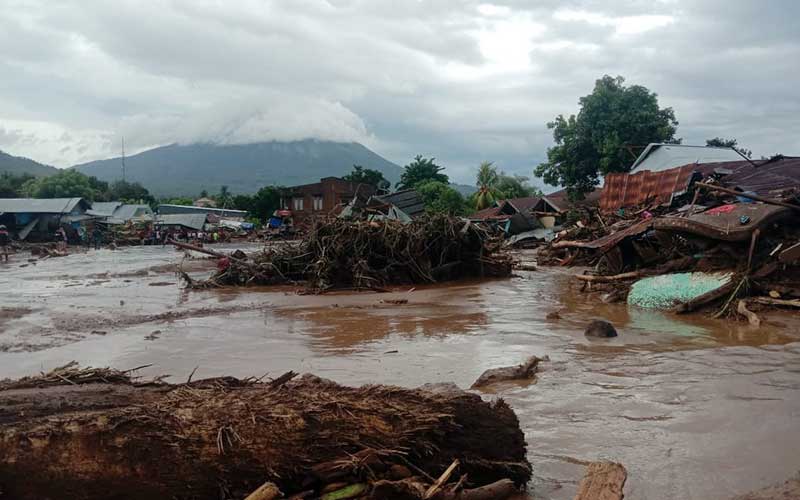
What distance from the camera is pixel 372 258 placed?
14.8m

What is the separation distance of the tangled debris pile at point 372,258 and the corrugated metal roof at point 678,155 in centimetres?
989

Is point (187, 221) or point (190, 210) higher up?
point (190, 210)

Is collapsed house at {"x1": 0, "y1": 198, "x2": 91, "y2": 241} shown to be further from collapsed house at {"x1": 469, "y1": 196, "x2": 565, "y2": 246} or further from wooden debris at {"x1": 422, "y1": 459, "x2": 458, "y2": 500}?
wooden debris at {"x1": 422, "y1": 459, "x2": 458, "y2": 500}

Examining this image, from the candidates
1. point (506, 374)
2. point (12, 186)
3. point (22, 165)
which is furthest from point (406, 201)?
point (22, 165)

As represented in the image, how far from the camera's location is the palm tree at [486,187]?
2060 inches

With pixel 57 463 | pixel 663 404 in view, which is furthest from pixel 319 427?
pixel 663 404

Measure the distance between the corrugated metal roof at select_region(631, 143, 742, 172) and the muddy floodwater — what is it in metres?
11.7

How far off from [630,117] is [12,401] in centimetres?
3100

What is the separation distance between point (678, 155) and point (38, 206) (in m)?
37.9

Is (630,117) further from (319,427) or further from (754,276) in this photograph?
(319,427)

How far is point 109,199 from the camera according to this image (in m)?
63.5

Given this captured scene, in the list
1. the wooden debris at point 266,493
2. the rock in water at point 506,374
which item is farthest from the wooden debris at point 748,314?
the wooden debris at point 266,493

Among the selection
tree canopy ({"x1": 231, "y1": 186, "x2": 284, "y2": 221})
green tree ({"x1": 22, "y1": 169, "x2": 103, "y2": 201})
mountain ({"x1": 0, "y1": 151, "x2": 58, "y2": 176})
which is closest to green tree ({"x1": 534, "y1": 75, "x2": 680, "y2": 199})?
tree canopy ({"x1": 231, "y1": 186, "x2": 284, "y2": 221})

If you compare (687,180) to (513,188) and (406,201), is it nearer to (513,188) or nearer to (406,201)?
(406,201)
